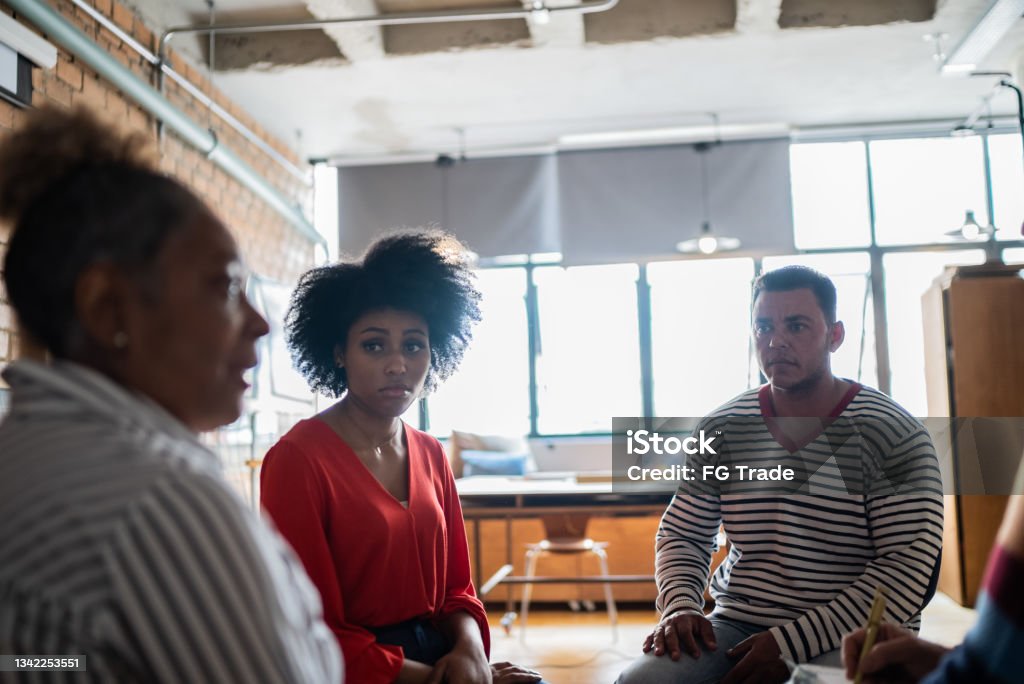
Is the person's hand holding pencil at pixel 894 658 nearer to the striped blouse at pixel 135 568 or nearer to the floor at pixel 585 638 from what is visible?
the striped blouse at pixel 135 568

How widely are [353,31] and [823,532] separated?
421 centimetres

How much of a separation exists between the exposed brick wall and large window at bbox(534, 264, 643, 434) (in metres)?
2.18

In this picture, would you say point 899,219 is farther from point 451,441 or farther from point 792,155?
point 451,441

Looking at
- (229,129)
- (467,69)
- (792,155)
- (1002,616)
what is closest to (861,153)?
(792,155)

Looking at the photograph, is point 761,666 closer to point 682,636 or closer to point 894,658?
point 682,636

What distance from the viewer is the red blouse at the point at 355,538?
158 cm

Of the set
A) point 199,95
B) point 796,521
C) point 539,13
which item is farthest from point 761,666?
point 199,95

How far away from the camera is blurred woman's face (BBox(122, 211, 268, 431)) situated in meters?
0.78

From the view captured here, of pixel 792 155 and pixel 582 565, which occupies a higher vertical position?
pixel 792 155

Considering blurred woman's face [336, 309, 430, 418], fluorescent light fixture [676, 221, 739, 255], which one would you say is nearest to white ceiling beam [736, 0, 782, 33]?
fluorescent light fixture [676, 221, 739, 255]

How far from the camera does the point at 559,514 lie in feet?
15.3

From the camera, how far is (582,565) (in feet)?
19.1

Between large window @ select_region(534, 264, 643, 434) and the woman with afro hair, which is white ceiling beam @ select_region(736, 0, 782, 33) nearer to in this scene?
large window @ select_region(534, 264, 643, 434)

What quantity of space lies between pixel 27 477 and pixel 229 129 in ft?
18.8
